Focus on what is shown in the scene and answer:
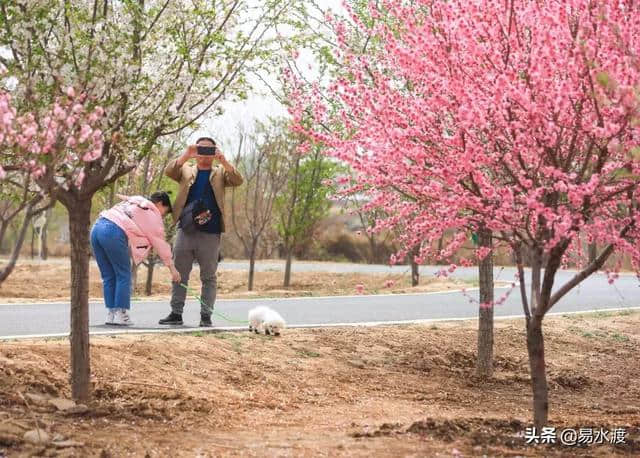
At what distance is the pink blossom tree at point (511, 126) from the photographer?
5.05 metres

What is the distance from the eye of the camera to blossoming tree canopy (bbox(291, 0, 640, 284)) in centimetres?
504

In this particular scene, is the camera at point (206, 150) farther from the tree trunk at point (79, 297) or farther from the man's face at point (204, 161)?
the tree trunk at point (79, 297)

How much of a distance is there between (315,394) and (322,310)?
18.5ft

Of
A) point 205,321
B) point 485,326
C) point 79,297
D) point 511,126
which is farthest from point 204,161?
point 511,126

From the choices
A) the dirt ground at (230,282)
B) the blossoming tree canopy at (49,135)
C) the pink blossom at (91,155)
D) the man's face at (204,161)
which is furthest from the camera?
the dirt ground at (230,282)

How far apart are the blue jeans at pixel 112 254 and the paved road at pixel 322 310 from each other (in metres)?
0.55

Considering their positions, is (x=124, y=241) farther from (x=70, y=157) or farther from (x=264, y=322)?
(x=70, y=157)

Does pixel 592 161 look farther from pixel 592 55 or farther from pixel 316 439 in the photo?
pixel 316 439

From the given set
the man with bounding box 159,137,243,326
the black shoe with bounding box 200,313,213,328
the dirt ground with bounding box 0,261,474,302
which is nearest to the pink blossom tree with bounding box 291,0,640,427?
the man with bounding box 159,137,243,326

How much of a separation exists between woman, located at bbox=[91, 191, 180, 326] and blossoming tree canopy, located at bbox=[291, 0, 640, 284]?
9.49 ft

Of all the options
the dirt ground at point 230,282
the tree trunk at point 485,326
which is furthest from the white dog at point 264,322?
the dirt ground at point 230,282

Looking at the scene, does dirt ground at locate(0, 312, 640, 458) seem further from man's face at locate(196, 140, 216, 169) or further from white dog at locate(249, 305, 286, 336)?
man's face at locate(196, 140, 216, 169)

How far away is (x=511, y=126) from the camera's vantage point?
531 cm

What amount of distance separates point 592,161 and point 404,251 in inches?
58.8
